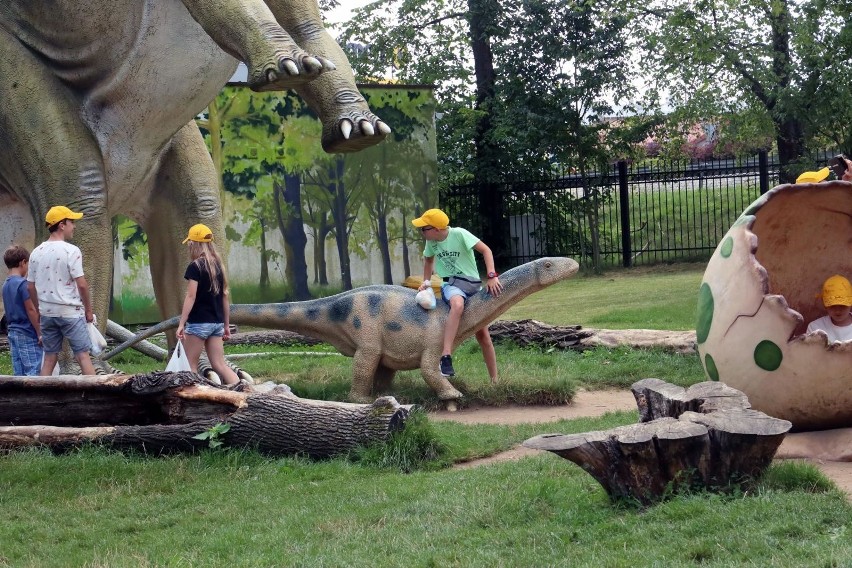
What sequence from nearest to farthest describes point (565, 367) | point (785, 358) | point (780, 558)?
point (780, 558)
point (785, 358)
point (565, 367)

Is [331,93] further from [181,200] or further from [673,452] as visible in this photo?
[673,452]

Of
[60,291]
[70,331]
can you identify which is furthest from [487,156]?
[60,291]

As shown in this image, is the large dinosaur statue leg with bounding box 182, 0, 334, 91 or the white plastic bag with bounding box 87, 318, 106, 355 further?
the white plastic bag with bounding box 87, 318, 106, 355

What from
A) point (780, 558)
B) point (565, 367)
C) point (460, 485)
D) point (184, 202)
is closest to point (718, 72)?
point (565, 367)

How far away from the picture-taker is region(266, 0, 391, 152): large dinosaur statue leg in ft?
20.0

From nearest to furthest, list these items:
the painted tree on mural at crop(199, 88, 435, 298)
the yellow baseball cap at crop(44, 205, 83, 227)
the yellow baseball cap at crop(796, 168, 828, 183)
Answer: the yellow baseball cap at crop(796, 168, 828, 183)
the yellow baseball cap at crop(44, 205, 83, 227)
the painted tree on mural at crop(199, 88, 435, 298)

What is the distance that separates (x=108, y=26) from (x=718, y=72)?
1353 centimetres

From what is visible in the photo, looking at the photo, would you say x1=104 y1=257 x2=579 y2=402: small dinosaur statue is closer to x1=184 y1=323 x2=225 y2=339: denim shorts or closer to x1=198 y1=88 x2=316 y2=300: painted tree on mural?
x1=184 y1=323 x2=225 y2=339: denim shorts

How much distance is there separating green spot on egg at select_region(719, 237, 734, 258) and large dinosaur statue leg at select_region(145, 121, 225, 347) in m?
3.53

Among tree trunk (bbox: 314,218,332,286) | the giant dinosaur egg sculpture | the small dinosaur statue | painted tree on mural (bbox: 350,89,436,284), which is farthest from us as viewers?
painted tree on mural (bbox: 350,89,436,284)

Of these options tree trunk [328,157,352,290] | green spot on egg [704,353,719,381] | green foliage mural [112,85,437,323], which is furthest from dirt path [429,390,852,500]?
tree trunk [328,157,352,290]

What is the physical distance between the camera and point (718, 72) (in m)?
18.5

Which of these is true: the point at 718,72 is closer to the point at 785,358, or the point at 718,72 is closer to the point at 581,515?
the point at 785,358

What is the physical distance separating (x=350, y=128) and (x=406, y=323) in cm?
305
